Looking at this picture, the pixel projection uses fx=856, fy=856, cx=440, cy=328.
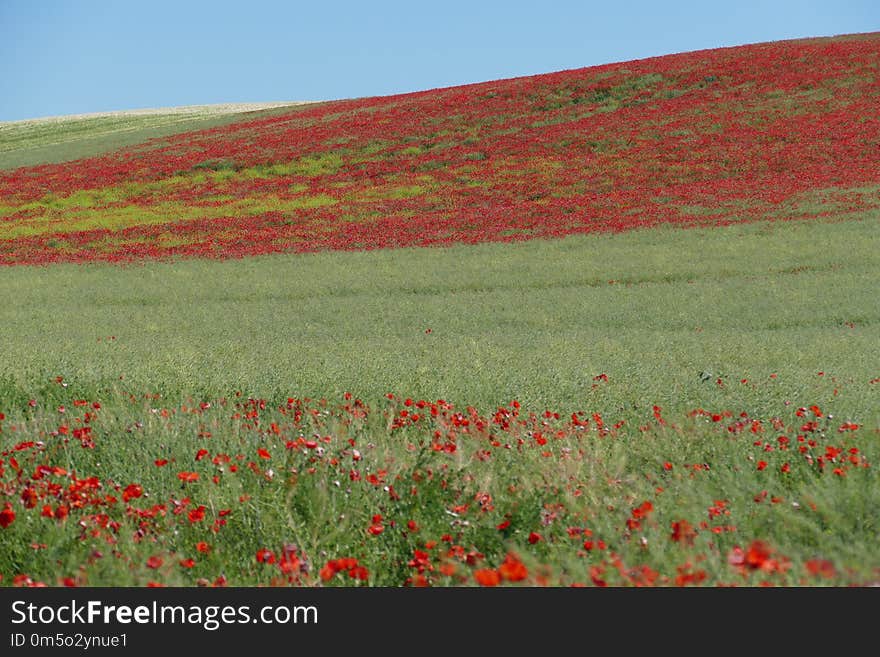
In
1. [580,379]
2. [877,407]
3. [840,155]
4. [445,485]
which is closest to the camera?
[445,485]

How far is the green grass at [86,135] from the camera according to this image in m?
53.0

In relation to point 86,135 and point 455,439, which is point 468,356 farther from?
point 86,135

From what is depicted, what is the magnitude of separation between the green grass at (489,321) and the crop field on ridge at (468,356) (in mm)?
102

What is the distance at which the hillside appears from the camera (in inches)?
1089

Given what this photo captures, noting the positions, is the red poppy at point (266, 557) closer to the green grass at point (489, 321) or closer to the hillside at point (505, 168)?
the green grass at point (489, 321)

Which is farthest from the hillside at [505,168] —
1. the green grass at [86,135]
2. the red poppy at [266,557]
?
the red poppy at [266,557]

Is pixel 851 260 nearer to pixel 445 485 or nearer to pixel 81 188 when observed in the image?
pixel 445 485

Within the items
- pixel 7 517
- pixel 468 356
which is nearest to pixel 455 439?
pixel 7 517

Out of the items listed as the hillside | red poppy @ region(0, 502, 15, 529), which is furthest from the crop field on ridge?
the hillside
